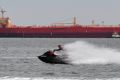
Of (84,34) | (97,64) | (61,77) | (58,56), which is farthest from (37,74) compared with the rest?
(84,34)

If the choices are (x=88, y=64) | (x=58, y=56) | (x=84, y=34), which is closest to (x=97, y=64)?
(x=88, y=64)

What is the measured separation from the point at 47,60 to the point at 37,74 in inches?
360

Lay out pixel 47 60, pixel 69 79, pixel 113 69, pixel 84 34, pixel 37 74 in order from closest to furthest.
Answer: pixel 69 79
pixel 37 74
pixel 113 69
pixel 47 60
pixel 84 34

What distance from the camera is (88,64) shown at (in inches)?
2448

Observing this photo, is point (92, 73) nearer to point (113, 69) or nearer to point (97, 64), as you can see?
point (113, 69)

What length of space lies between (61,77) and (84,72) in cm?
512

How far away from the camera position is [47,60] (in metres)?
60.2

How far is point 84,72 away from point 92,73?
3.92 feet

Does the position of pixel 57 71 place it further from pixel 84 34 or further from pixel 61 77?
pixel 84 34

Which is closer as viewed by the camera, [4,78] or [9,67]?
[4,78]

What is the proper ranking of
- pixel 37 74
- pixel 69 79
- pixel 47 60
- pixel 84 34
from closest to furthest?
pixel 69 79 → pixel 37 74 → pixel 47 60 → pixel 84 34

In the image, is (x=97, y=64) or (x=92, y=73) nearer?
(x=92, y=73)

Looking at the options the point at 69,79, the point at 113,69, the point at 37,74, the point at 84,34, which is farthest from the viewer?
the point at 84,34

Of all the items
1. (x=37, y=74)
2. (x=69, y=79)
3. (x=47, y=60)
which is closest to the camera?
(x=69, y=79)
